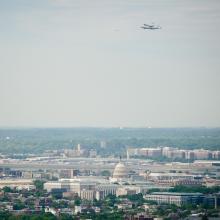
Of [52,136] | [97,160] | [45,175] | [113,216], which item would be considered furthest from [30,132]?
[113,216]

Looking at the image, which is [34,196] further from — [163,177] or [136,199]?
[163,177]

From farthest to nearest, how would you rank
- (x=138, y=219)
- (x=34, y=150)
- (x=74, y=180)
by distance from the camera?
1. (x=34, y=150)
2. (x=74, y=180)
3. (x=138, y=219)

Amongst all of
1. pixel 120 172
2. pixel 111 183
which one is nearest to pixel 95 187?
pixel 111 183

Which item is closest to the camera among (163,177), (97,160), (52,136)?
(163,177)

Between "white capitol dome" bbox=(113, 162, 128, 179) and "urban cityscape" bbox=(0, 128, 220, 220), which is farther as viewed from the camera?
"white capitol dome" bbox=(113, 162, 128, 179)

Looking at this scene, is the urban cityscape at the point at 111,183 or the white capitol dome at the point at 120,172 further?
the white capitol dome at the point at 120,172

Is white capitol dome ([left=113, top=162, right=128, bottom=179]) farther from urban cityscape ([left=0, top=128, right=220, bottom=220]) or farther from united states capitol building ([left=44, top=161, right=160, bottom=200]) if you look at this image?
united states capitol building ([left=44, top=161, right=160, bottom=200])

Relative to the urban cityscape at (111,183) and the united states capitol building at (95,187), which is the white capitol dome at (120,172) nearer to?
the urban cityscape at (111,183)

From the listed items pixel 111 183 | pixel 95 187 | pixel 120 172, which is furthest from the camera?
pixel 120 172

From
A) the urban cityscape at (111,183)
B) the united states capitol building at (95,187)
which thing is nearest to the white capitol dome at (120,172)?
the urban cityscape at (111,183)

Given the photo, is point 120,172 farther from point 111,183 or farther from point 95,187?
point 95,187

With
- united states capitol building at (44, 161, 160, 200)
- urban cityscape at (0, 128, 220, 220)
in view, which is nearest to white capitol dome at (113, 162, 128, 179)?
urban cityscape at (0, 128, 220, 220)
